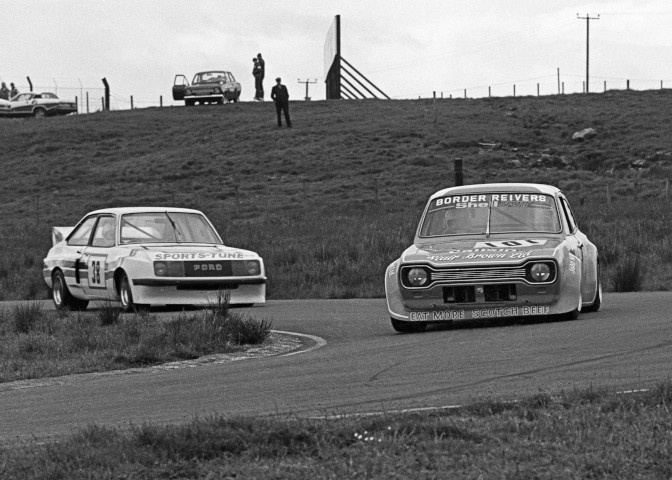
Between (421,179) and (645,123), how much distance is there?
43.7 feet

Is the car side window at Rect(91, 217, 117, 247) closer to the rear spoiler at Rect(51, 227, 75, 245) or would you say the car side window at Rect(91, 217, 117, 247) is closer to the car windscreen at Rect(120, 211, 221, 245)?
the car windscreen at Rect(120, 211, 221, 245)

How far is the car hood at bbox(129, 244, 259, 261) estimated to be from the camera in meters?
15.8

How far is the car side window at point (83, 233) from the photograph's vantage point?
17.6 meters

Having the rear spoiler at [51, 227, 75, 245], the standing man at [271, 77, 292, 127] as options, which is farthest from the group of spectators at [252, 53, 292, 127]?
the rear spoiler at [51, 227, 75, 245]

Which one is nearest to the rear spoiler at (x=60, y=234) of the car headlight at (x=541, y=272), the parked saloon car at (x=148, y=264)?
the parked saloon car at (x=148, y=264)

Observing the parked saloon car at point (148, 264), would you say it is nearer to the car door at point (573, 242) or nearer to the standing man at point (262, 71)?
the car door at point (573, 242)

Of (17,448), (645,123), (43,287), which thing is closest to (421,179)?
(645,123)

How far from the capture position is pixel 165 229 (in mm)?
17047

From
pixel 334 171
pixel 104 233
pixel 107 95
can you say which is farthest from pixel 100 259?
pixel 107 95

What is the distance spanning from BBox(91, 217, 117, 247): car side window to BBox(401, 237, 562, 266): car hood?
5.08m

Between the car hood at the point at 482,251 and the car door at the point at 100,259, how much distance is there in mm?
4772

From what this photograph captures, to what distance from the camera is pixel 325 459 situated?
6.08 metres

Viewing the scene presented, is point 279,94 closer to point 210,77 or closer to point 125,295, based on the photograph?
point 210,77

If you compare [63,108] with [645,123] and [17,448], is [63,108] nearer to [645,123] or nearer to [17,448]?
[645,123]
